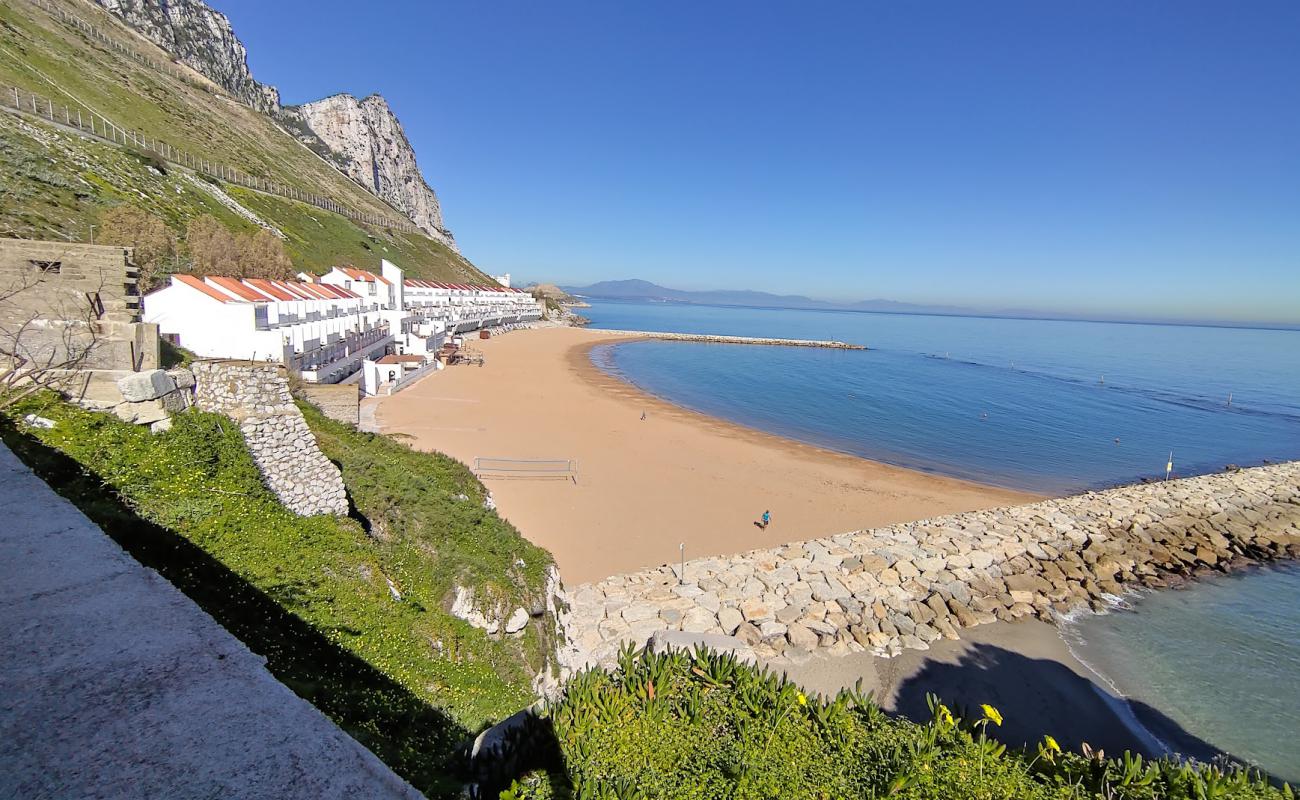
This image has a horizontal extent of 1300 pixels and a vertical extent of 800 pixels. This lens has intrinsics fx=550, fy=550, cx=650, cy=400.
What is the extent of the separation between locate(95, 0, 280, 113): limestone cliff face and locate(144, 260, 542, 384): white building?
3927 inches

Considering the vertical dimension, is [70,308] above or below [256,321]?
above

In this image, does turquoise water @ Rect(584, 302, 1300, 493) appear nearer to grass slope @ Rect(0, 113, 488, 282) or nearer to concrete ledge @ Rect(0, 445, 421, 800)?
concrete ledge @ Rect(0, 445, 421, 800)

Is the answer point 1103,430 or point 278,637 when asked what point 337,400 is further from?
point 1103,430

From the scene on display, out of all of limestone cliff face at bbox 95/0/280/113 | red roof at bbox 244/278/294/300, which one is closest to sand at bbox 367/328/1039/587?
red roof at bbox 244/278/294/300

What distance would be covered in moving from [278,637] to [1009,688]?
14.3m

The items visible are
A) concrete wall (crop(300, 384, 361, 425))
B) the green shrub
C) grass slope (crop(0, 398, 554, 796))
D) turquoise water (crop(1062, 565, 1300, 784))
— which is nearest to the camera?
the green shrub

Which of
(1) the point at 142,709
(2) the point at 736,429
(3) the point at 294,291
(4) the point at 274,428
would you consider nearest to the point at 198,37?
(3) the point at 294,291

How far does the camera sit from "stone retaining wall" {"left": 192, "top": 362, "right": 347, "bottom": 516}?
31.3ft

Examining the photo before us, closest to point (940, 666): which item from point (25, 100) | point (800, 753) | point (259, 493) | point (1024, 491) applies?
point (800, 753)

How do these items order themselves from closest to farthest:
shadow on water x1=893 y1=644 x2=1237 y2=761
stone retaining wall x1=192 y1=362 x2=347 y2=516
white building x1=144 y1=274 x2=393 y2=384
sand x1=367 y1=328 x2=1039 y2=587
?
stone retaining wall x1=192 y1=362 x2=347 y2=516 < shadow on water x1=893 y1=644 x2=1237 y2=761 < sand x1=367 y1=328 x2=1039 y2=587 < white building x1=144 y1=274 x2=393 y2=384

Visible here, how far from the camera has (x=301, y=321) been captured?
95.2 feet

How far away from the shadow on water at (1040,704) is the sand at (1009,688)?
0.07 feet

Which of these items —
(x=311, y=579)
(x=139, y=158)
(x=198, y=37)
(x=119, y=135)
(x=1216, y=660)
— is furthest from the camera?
(x=198, y=37)

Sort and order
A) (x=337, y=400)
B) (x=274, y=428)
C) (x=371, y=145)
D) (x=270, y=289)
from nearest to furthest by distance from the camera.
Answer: (x=274, y=428)
(x=337, y=400)
(x=270, y=289)
(x=371, y=145)
